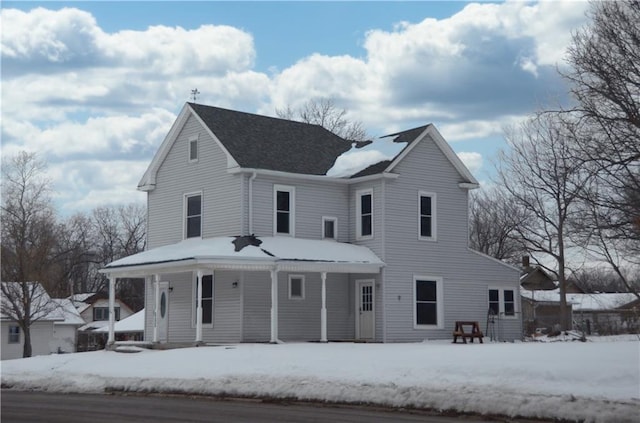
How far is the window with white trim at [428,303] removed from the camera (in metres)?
34.2

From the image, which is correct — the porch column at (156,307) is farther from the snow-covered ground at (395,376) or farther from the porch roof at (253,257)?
the snow-covered ground at (395,376)

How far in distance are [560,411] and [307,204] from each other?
63.8ft

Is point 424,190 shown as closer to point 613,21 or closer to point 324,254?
point 324,254

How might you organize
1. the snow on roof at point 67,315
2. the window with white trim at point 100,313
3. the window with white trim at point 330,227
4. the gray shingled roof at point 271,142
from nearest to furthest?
1. the gray shingled roof at point 271,142
2. the window with white trim at point 330,227
3. the snow on roof at point 67,315
4. the window with white trim at point 100,313

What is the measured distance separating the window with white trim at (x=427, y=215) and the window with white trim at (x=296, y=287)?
514 cm

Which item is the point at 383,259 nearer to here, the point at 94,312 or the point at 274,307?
the point at 274,307

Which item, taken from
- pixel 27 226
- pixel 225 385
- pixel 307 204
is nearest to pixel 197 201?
pixel 307 204

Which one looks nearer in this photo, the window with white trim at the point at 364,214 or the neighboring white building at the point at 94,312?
the window with white trim at the point at 364,214

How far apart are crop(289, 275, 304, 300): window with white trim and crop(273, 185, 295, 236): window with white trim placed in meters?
1.66

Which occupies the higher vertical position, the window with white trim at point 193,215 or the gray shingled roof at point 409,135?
the gray shingled roof at point 409,135

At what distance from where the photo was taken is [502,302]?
37.5 metres

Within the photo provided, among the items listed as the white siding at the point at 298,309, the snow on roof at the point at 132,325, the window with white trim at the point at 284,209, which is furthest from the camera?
the snow on roof at the point at 132,325

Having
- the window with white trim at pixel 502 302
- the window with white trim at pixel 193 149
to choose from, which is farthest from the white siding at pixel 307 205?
the window with white trim at pixel 502 302

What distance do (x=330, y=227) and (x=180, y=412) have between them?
59.5 ft
